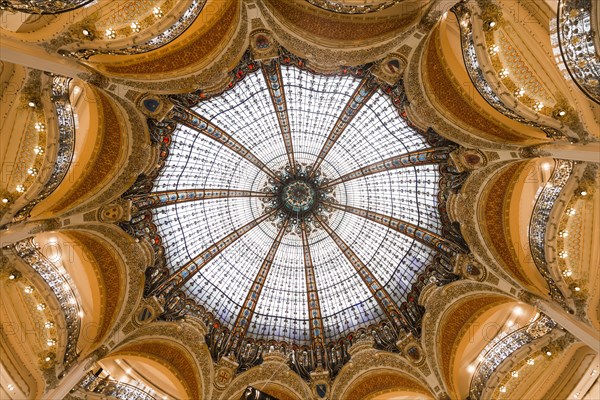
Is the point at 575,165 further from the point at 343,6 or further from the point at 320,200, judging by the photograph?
the point at 320,200

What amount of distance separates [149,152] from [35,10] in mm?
7312

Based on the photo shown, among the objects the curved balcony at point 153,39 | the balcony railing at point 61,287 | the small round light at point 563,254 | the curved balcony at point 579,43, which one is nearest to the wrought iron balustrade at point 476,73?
the curved balcony at point 579,43

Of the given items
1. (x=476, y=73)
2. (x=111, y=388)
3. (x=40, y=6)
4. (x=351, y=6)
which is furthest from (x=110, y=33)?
(x=111, y=388)

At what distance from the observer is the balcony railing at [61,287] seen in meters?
13.0

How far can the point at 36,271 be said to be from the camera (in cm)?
1298

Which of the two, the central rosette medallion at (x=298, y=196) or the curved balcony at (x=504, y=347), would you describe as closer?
the curved balcony at (x=504, y=347)

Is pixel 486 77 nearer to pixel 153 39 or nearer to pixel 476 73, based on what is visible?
pixel 476 73

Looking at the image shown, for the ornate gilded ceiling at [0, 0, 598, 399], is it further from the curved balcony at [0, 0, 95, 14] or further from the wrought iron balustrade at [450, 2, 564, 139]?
the curved balcony at [0, 0, 95, 14]

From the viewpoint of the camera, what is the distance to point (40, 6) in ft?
29.9

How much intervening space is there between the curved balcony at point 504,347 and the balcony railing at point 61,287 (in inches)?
652

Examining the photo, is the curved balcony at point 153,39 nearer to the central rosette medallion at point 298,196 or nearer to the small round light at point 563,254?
the central rosette medallion at point 298,196

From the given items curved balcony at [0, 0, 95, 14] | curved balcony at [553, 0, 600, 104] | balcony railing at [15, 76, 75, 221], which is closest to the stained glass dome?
balcony railing at [15, 76, 75, 221]

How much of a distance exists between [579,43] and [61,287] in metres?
18.4

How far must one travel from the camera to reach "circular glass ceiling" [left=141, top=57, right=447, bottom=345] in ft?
59.1
